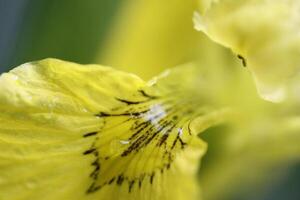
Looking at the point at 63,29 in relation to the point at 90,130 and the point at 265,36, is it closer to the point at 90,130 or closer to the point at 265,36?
the point at 90,130

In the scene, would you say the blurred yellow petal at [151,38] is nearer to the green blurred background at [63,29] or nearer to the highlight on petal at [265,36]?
the green blurred background at [63,29]

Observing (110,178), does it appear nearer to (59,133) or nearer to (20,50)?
(59,133)

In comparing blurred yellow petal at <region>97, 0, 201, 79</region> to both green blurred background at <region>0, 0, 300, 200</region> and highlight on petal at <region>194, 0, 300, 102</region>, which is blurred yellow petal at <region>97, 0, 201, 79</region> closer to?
green blurred background at <region>0, 0, 300, 200</region>

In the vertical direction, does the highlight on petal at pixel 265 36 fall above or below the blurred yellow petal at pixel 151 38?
below

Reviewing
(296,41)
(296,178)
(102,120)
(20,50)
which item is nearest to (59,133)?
(102,120)

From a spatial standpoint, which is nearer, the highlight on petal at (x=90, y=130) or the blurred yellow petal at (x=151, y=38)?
the highlight on petal at (x=90, y=130)

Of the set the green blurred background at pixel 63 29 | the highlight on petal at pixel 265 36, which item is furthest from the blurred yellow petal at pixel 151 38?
the highlight on petal at pixel 265 36

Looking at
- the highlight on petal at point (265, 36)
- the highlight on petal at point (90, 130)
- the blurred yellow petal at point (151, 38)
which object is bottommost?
the highlight on petal at point (90, 130)
